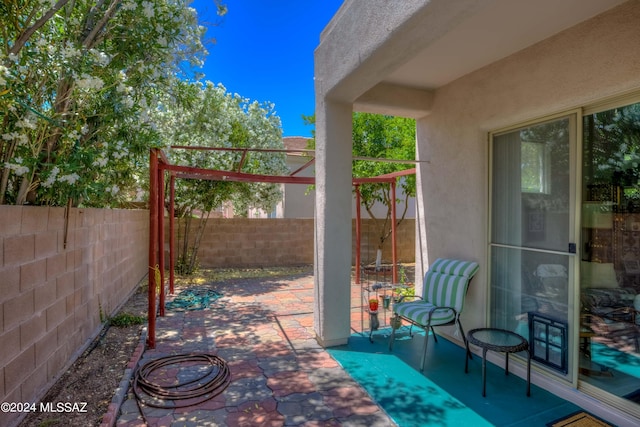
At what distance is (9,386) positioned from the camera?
290cm

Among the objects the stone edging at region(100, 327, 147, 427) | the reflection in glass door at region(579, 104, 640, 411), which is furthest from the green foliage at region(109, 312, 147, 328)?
the reflection in glass door at region(579, 104, 640, 411)

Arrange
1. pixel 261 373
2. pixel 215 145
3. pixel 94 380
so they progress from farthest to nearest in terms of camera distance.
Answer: pixel 215 145 → pixel 261 373 → pixel 94 380

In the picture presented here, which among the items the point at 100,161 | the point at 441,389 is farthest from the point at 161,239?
the point at 441,389

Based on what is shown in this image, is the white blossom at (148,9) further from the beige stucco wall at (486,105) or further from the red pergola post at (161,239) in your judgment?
the beige stucco wall at (486,105)

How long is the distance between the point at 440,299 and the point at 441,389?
1.29m

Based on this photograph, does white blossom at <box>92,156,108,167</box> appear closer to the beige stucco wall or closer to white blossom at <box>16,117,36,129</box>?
white blossom at <box>16,117,36,129</box>

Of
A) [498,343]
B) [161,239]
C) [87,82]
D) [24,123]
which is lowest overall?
[498,343]

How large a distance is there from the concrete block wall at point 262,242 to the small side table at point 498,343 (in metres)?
8.59

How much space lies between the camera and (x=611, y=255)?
336cm

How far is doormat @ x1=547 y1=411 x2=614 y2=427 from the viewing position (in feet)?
10.3

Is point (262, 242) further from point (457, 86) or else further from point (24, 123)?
point (24, 123)

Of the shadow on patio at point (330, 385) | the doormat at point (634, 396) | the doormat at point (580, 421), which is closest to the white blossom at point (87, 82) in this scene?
the shadow on patio at point (330, 385)

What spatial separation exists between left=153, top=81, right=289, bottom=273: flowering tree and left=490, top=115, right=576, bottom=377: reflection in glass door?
7657mm

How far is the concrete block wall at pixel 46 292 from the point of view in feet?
9.61
